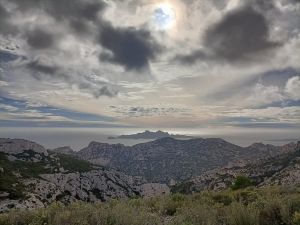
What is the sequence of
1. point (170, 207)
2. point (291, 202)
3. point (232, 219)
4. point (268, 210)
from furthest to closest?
point (170, 207) → point (291, 202) → point (268, 210) → point (232, 219)

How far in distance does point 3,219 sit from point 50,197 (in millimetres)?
145642

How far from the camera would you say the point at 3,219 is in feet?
36.2

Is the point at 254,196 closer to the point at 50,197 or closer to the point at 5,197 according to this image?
the point at 5,197

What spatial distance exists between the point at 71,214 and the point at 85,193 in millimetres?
188691

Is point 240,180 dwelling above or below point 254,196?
Answer: below

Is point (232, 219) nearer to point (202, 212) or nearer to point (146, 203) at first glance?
point (202, 212)

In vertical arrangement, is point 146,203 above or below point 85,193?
above

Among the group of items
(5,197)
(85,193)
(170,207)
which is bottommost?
(85,193)

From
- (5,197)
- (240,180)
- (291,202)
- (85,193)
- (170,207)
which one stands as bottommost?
(85,193)

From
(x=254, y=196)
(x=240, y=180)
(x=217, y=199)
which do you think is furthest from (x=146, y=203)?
(x=240, y=180)

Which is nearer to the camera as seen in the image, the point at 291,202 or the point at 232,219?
the point at 232,219

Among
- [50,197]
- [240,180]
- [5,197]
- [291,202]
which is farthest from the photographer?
[50,197]

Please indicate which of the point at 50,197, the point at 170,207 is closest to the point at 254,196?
the point at 170,207

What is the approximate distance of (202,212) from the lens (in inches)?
429
